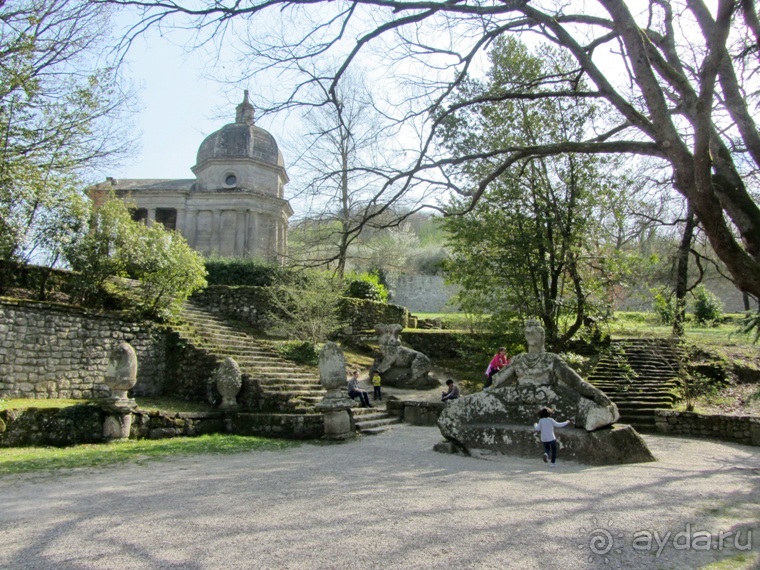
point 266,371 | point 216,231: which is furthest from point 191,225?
point 266,371

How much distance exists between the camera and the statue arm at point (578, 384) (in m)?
7.70

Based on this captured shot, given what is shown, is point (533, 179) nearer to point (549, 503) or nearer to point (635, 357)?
point (635, 357)

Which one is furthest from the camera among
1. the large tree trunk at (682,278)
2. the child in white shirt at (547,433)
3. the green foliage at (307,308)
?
the green foliage at (307,308)

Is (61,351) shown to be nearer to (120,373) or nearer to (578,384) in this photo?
(120,373)

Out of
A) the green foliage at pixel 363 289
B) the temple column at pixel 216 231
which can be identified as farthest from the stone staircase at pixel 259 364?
the temple column at pixel 216 231

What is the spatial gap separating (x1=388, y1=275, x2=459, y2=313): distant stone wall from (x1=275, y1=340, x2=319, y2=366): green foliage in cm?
2561

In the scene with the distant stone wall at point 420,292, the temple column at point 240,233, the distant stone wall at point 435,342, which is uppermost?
the temple column at point 240,233

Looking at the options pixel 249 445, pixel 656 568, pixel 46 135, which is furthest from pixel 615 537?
pixel 46 135

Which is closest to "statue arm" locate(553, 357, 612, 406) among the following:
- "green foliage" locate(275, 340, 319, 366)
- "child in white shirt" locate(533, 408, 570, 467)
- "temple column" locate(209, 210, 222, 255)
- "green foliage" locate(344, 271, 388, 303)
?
"child in white shirt" locate(533, 408, 570, 467)

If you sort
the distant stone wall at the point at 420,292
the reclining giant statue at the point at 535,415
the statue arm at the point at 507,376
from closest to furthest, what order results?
1. the reclining giant statue at the point at 535,415
2. the statue arm at the point at 507,376
3. the distant stone wall at the point at 420,292

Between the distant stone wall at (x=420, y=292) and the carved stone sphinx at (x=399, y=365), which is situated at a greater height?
the distant stone wall at (x=420, y=292)

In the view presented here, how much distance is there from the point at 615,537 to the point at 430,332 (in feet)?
64.8

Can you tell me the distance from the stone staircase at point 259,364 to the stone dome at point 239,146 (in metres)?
16.1

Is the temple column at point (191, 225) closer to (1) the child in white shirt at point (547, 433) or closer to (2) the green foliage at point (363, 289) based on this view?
(2) the green foliage at point (363, 289)
